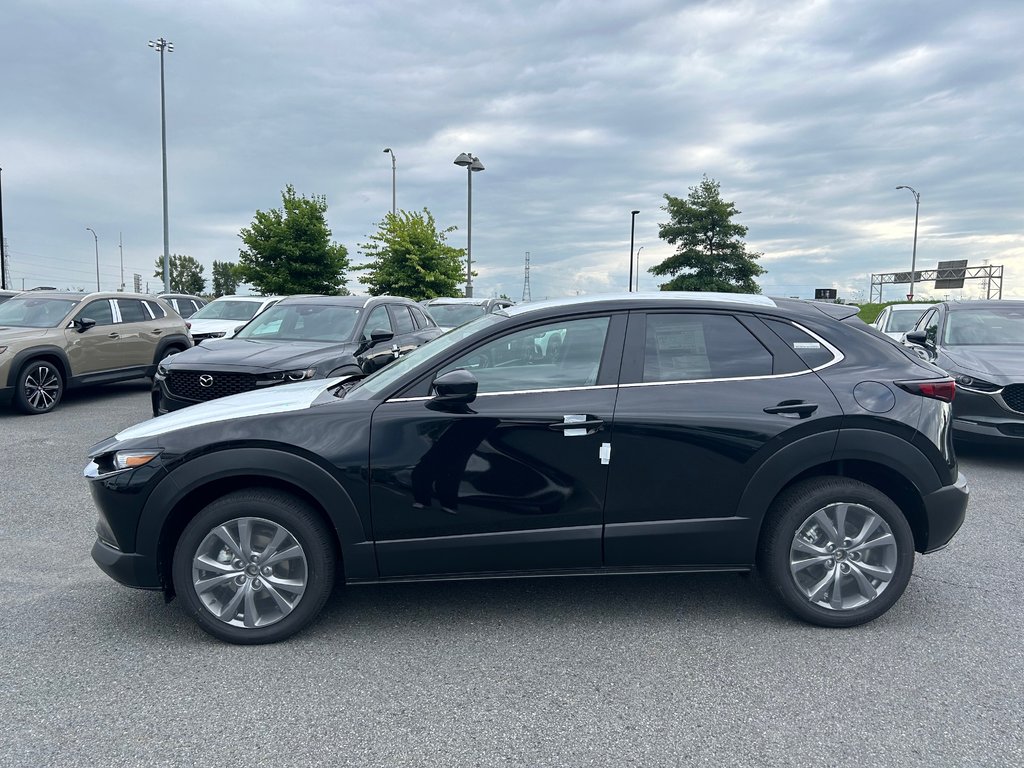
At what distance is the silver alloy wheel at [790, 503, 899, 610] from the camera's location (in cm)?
365

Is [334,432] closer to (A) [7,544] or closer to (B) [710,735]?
(B) [710,735]

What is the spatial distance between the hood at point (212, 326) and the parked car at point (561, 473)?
12183 mm

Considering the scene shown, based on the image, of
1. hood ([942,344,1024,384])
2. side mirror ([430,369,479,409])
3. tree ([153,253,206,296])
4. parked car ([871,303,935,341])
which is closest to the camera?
side mirror ([430,369,479,409])

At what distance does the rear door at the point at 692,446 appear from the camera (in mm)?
3568

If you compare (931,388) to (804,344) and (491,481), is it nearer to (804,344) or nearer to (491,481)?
(804,344)

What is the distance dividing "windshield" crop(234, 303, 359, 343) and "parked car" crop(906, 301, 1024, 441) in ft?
21.5

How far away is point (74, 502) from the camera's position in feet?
19.4

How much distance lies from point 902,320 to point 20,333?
15812 mm

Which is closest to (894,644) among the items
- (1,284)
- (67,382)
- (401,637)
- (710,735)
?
(710,735)

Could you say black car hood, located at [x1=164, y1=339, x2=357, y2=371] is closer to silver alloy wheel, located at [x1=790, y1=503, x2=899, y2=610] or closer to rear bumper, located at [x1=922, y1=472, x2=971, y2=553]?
silver alloy wheel, located at [x1=790, y1=503, x2=899, y2=610]

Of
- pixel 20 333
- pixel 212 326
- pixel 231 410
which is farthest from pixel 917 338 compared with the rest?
pixel 212 326

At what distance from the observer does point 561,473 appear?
3523 millimetres

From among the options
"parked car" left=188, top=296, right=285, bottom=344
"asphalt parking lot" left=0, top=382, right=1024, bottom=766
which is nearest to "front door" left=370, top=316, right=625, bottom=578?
"asphalt parking lot" left=0, top=382, right=1024, bottom=766

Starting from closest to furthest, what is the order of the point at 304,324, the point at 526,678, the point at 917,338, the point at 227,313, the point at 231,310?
1. the point at 526,678
2. the point at 917,338
3. the point at 304,324
4. the point at 227,313
5. the point at 231,310
